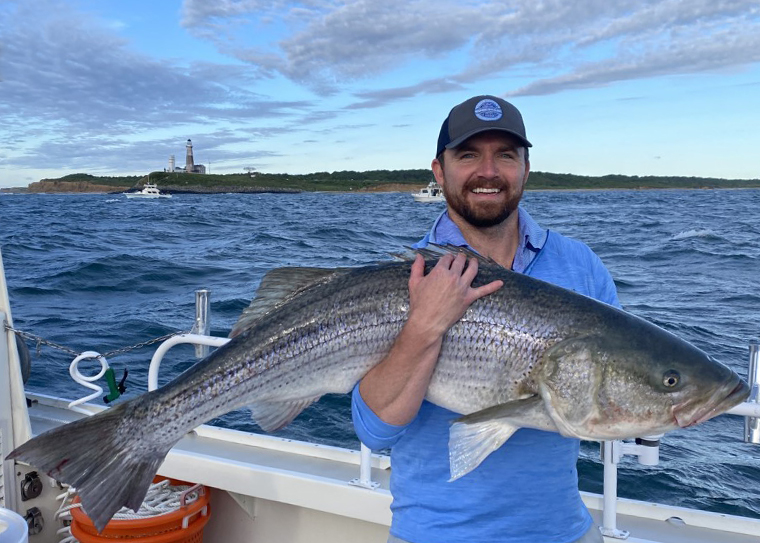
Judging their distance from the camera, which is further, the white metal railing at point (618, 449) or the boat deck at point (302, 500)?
the boat deck at point (302, 500)

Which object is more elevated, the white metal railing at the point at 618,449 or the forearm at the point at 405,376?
the forearm at the point at 405,376

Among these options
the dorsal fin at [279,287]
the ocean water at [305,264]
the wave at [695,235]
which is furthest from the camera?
the wave at [695,235]

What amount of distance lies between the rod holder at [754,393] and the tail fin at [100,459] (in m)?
2.48

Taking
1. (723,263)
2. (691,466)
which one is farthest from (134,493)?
(723,263)

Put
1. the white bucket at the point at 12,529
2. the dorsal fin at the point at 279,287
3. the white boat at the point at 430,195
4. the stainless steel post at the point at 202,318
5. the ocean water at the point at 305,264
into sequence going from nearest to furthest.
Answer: the dorsal fin at the point at 279,287 → the white bucket at the point at 12,529 → the stainless steel post at the point at 202,318 → the ocean water at the point at 305,264 → the white boat at the point at 430,195

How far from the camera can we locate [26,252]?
23781 mm

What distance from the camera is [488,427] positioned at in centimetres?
227

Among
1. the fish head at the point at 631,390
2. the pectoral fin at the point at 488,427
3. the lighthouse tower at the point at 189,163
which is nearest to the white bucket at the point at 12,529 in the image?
the pectoral fin at the point at 488,427

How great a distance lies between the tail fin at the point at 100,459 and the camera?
2.32 metres

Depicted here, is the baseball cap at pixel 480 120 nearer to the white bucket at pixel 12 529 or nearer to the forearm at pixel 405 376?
the forearm at pixel 405 376

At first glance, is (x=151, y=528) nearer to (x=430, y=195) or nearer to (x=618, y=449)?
(x=618, y=449)

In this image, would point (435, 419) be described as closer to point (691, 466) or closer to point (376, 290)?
point (376, 290)

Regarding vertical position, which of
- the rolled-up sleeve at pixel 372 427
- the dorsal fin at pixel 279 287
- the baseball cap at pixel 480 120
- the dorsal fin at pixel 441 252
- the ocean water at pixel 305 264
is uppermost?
the baseball cap at pixel 480 120

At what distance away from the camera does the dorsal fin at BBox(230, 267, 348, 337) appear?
264 cm
